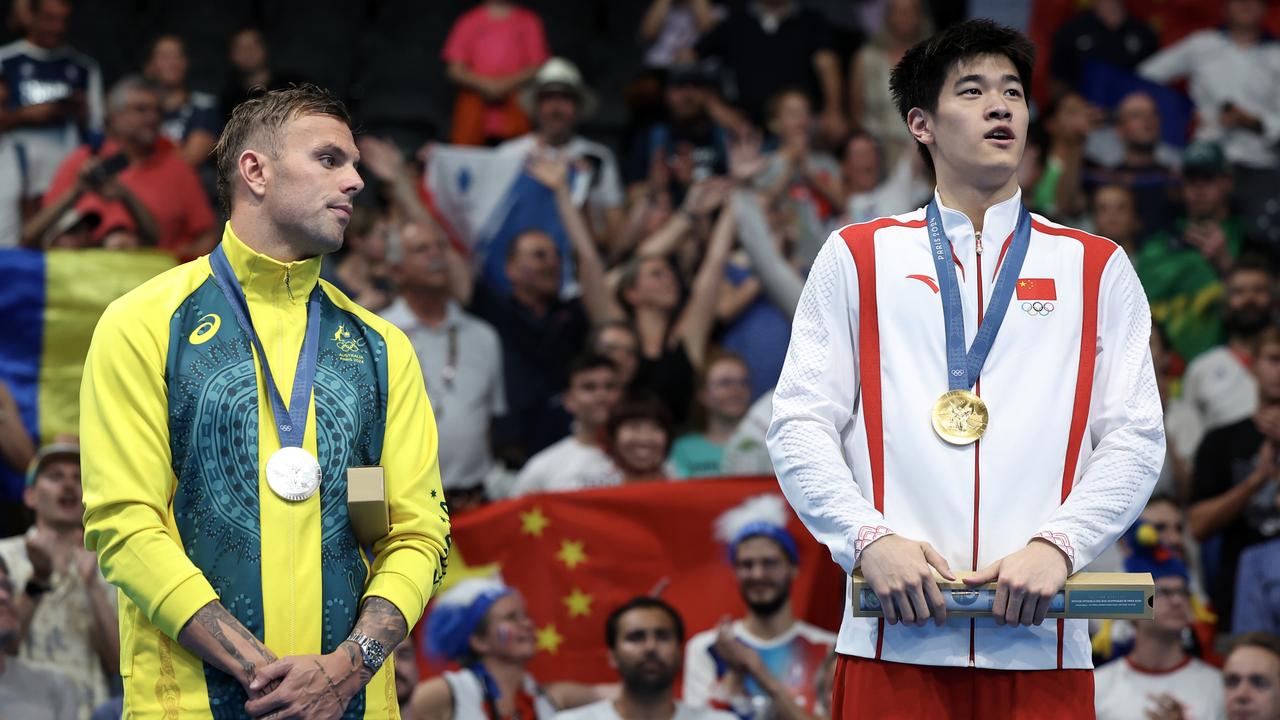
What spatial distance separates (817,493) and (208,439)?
4.62 feet

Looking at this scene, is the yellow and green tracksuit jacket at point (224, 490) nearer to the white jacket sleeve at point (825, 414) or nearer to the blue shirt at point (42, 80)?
the white jacket sleeve at point (825, 414)

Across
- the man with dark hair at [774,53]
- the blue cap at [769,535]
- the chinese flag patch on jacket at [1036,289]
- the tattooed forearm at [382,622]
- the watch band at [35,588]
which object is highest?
the man with dark hair at [774,53]

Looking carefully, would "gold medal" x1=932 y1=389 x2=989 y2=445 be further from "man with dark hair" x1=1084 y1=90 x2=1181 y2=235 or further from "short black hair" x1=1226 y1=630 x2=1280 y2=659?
"man with dark hair" x1=1084 y1=90 x2=1181 y2=235

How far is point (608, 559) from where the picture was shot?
27.6 ft

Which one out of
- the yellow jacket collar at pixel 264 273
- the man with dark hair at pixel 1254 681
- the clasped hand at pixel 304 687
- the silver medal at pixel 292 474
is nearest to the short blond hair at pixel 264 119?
the yellow jacket collar at pixel 264 273

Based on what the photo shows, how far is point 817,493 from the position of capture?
3.93 metres

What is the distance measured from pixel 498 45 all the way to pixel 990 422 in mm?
9066

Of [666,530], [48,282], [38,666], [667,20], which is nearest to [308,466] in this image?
[38,666]

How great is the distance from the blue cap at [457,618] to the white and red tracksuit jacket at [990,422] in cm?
405

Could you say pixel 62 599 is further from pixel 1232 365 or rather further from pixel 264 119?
pixel 1232 365

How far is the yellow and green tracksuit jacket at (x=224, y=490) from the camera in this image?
3.83 meters

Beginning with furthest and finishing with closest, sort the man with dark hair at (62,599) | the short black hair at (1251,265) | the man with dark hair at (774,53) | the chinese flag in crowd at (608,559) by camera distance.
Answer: the man with dark hair at (774,53) < the short black hair at (1251,265) < the chinese flag in crowd at (608,559) < the man with dark hair at (62,599)

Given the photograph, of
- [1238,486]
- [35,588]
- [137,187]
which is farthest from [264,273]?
→ [137,187]

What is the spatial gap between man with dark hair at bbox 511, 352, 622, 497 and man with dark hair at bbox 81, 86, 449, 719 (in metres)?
4.47
